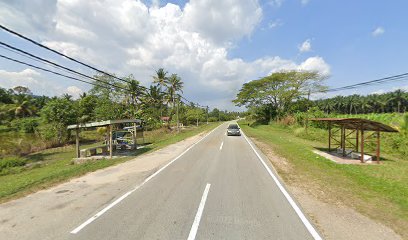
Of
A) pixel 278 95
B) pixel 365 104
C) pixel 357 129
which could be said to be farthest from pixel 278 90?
pixel 365 104

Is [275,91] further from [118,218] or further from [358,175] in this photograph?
[118,218]

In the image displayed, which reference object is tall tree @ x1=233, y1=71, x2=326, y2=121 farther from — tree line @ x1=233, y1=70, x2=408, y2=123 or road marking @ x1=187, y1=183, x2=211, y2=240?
road marking @ x1=187, y1=183, x2=211, y2=240

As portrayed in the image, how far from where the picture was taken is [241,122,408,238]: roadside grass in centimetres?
578

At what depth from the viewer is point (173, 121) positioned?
230 ft

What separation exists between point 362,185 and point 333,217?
389 cm

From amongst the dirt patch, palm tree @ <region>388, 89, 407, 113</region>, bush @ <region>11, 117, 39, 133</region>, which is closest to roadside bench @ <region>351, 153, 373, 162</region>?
the dirt patch

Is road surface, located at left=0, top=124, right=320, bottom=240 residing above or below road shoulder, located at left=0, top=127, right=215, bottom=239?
above

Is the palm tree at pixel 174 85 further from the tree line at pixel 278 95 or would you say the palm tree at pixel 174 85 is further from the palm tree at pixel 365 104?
the palm tree at pixel 365 104

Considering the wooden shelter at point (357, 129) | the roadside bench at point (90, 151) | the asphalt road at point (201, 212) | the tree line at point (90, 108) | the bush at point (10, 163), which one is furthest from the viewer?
the tree line at point (90, 108)

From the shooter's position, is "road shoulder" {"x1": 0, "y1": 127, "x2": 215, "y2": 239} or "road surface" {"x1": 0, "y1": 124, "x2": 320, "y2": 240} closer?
"road surface" {"x1": 0, "y1": 124, "x2": 320, "y2": 240}

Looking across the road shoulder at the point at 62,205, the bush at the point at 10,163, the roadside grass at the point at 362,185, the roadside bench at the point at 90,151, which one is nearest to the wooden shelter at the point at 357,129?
the roadside grass at the point at 362,185

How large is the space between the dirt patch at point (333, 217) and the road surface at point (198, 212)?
34cm

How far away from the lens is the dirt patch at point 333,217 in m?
4.61

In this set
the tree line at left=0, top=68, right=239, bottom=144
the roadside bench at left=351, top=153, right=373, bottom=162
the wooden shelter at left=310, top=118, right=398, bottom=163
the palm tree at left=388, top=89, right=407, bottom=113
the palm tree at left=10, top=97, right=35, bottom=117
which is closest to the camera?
the wooden shelter at left=310, top=118, right=398, bottom=163
